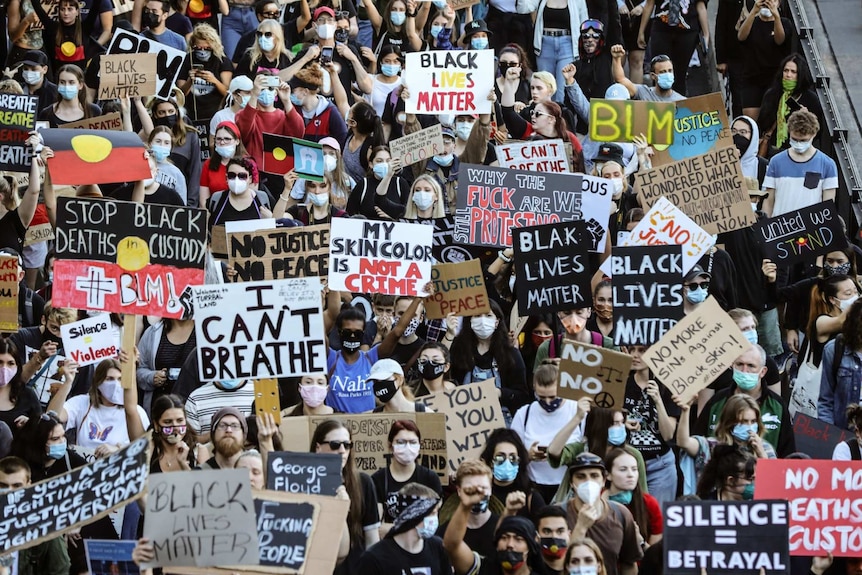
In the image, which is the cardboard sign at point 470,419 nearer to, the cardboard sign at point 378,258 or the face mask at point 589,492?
the face mask at point 589,492

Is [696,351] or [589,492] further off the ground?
[696,351]

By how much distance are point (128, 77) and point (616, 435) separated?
671 centimetres

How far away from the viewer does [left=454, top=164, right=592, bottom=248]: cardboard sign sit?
53.2 feet

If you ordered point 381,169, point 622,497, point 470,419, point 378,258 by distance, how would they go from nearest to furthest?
point 622,497 < point 470,419 < point 378,258 < point 381,169

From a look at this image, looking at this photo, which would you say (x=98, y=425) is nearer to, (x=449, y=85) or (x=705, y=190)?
(x=705, y=190)

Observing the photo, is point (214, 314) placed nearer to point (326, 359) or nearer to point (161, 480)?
point (326, 359)

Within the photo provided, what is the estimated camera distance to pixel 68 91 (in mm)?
17750

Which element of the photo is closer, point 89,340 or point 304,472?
point 304,472

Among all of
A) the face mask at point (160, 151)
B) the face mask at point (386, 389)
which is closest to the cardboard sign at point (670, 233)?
the face mask at point (386, 389)

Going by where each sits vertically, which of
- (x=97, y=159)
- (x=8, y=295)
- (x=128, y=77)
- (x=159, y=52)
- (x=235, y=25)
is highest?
(x=235, y=25)

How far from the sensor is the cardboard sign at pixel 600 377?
13.0 m

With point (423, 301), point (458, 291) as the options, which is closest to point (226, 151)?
point (423, 301)

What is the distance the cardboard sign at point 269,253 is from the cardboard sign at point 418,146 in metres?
2.78

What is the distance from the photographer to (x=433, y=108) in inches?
705
